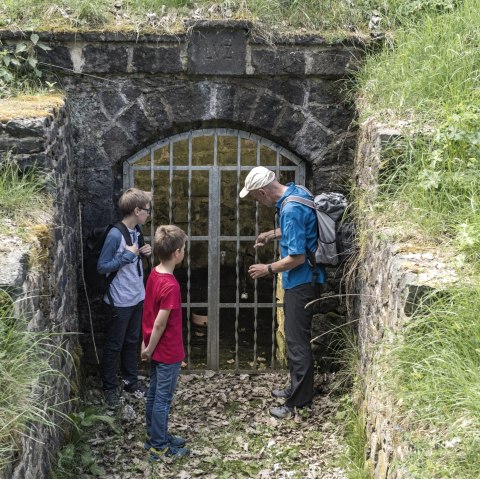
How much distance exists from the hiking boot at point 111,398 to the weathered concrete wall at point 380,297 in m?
1.95

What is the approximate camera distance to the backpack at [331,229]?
5.64 metres

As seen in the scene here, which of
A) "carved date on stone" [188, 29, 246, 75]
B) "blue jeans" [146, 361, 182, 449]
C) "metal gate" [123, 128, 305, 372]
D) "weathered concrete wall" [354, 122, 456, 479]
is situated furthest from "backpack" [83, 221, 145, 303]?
"weathered concrete wall" [354, 122, 456, 479]

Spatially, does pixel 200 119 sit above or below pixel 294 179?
above

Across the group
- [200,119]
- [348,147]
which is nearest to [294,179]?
[348,147]

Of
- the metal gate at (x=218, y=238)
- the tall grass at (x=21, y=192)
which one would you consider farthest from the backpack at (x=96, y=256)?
the tall grass at (x=21, y=192)

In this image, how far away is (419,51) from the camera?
6.20m

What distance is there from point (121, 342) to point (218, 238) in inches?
52.6

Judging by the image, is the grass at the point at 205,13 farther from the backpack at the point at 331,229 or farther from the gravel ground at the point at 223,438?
the gravel ground at the point at 223,438

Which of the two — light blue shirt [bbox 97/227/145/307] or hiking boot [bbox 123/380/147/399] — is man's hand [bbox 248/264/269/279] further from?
hiking boot [bbox 123/380/147/399]

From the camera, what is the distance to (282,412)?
595cm

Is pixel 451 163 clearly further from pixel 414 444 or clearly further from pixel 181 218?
pixel 181 218

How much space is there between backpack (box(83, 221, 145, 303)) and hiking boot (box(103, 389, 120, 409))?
784mm

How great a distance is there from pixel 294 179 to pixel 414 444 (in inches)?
153

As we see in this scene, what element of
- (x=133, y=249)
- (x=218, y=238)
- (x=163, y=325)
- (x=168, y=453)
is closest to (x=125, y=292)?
(x=133, y=249)
